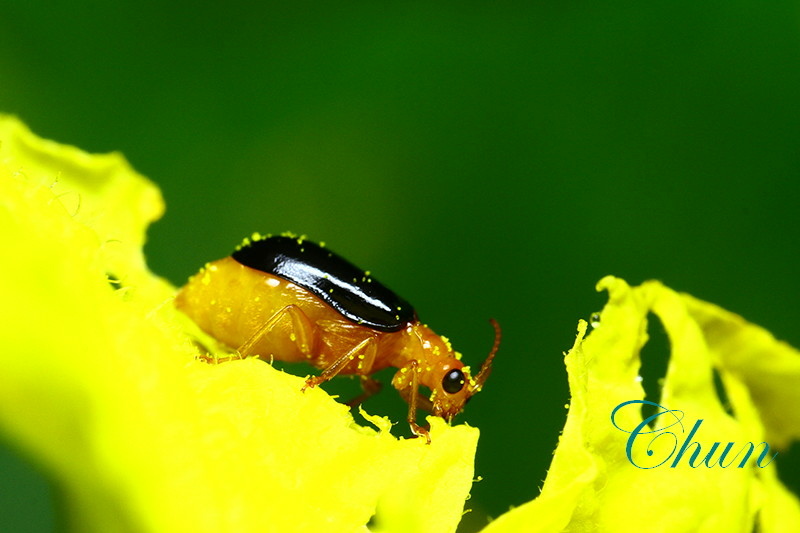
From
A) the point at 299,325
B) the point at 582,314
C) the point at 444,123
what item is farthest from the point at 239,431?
the point at 444,123

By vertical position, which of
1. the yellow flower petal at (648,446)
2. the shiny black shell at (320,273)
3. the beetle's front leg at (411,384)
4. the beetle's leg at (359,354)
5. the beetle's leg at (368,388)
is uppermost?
the yellow flower petal at (648,446)

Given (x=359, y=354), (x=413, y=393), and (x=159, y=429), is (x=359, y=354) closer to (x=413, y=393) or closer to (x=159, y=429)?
(x=413, y=393)

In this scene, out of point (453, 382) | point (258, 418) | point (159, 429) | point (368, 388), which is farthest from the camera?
point (368, 388)

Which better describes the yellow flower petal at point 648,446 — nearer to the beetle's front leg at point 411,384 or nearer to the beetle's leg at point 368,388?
the beetle's front leg at point 411,384

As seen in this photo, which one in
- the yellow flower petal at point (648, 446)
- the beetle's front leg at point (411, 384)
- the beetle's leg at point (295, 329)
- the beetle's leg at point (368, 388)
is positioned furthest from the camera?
the beetle's leg at point (368, 388)

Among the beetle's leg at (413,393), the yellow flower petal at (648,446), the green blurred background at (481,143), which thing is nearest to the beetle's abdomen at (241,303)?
the beetle's leg at (413,393)

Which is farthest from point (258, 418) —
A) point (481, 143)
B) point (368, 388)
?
point (481, 143)
